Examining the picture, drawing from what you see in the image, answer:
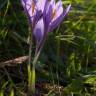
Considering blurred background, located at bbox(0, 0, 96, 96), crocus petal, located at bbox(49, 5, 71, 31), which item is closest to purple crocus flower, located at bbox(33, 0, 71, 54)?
crocus petal, located at bbox(49, 5, 71, 31)

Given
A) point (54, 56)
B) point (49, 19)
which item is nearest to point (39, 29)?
point (49, 19)

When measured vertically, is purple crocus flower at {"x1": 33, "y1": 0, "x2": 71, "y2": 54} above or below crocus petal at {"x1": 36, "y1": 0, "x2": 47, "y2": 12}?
below

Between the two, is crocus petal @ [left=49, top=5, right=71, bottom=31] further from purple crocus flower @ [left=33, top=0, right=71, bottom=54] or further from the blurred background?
the blurred background

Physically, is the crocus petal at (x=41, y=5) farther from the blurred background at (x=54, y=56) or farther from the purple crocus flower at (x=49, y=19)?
the blurred background at (x=54, y=56)

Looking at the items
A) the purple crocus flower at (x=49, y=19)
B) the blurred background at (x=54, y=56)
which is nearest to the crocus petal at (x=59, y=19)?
the purple crocus flower at (x=49, y=19)

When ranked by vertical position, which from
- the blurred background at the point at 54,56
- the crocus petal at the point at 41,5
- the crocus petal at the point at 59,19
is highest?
the crocus petal at the point at 41,5

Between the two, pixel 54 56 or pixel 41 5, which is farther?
pixel 54 56

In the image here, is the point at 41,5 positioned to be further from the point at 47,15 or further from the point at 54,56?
the point at 54,56

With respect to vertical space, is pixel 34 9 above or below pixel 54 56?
above

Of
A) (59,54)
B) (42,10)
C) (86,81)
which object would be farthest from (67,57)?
(42,10)
